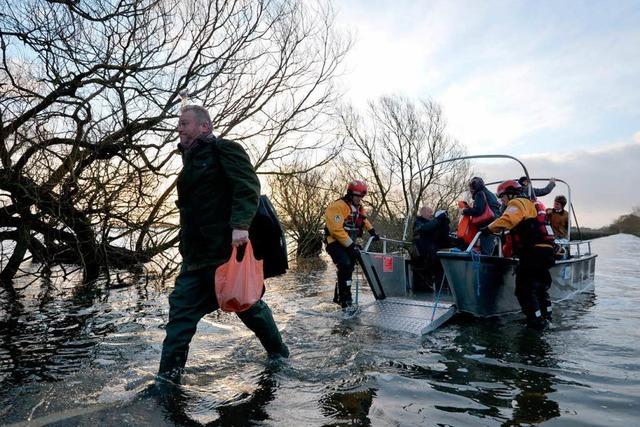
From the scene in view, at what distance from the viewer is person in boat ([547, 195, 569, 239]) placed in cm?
1180

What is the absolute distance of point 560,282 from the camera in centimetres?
879

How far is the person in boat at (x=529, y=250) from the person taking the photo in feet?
21.2

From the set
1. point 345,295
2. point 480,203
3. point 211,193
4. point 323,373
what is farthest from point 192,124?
point 480,203

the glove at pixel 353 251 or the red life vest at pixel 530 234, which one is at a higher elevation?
the red life vest at pixel 530 234

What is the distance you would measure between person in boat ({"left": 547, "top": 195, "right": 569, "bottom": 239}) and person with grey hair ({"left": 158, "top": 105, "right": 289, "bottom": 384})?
9958mm

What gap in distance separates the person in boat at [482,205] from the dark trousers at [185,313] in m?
4.88

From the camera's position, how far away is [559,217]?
11.8 m

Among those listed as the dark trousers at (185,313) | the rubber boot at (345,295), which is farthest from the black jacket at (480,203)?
the dark trousers at (185,313)

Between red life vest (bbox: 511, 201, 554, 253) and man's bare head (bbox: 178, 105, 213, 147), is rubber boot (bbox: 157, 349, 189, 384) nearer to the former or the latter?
man's bare head (bbox: 178, 105, 213, 147)

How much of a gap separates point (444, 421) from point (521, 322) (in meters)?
4.28

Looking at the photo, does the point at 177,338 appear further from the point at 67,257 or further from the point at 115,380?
the point at 67,257

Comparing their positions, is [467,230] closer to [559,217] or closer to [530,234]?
[530,234]

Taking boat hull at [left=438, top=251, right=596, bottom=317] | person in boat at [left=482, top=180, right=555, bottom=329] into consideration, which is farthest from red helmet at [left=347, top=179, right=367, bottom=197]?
person in boat at [left=482, top=180, right=555, bottom=329]

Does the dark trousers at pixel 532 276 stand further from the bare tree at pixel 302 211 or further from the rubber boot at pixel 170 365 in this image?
the bare tree at pixel 302 211
